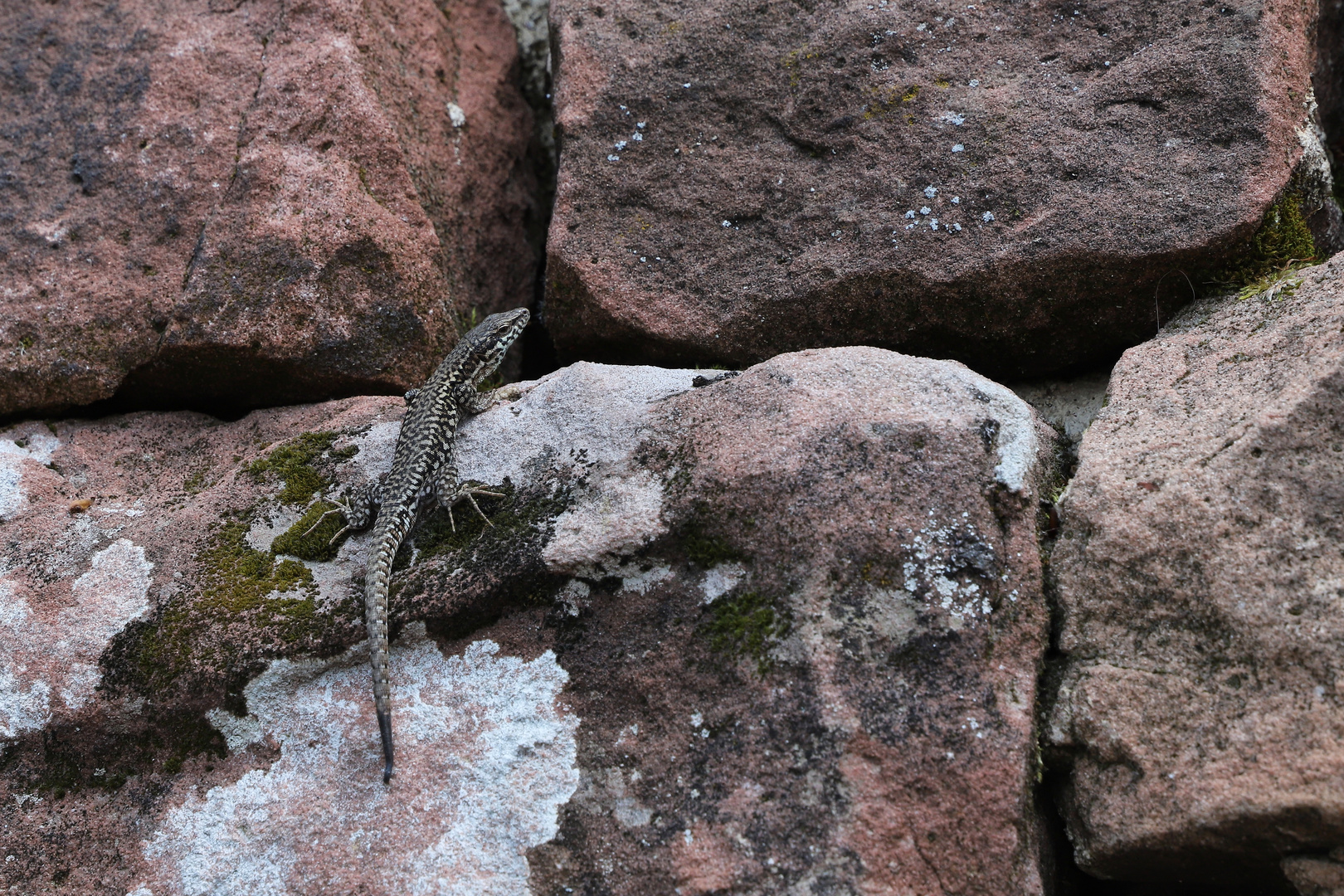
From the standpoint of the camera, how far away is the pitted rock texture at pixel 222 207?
4688mm

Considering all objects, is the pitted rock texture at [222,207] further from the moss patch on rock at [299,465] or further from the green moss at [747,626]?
the green moss at [747,626]

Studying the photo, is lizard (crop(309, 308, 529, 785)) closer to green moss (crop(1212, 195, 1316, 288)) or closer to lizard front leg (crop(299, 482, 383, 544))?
lizard front leg (crop(299, 482, 383, 544))

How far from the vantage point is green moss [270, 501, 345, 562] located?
398 cm

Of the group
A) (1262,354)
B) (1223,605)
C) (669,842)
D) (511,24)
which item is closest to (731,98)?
(511,24)

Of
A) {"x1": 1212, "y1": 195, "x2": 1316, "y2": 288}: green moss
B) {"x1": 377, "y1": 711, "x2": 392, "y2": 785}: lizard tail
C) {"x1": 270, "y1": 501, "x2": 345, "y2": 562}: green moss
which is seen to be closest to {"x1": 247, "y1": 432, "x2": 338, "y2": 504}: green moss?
{"x1": 270, "y1": 501, "x2": 345, "y2": 562}: green moss

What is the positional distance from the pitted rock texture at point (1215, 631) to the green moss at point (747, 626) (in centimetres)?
94

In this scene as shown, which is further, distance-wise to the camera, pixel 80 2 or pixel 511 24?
pixel 511 24

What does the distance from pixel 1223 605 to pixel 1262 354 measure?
44.6 inches

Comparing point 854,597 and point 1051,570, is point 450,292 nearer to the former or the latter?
point 854,597

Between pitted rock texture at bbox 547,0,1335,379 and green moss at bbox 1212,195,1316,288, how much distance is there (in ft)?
0.26

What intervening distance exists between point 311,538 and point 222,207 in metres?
2.05

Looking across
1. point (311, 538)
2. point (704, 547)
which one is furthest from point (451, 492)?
point (704, 547)

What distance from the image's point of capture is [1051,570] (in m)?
3.25

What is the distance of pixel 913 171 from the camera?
4590 millimetres
